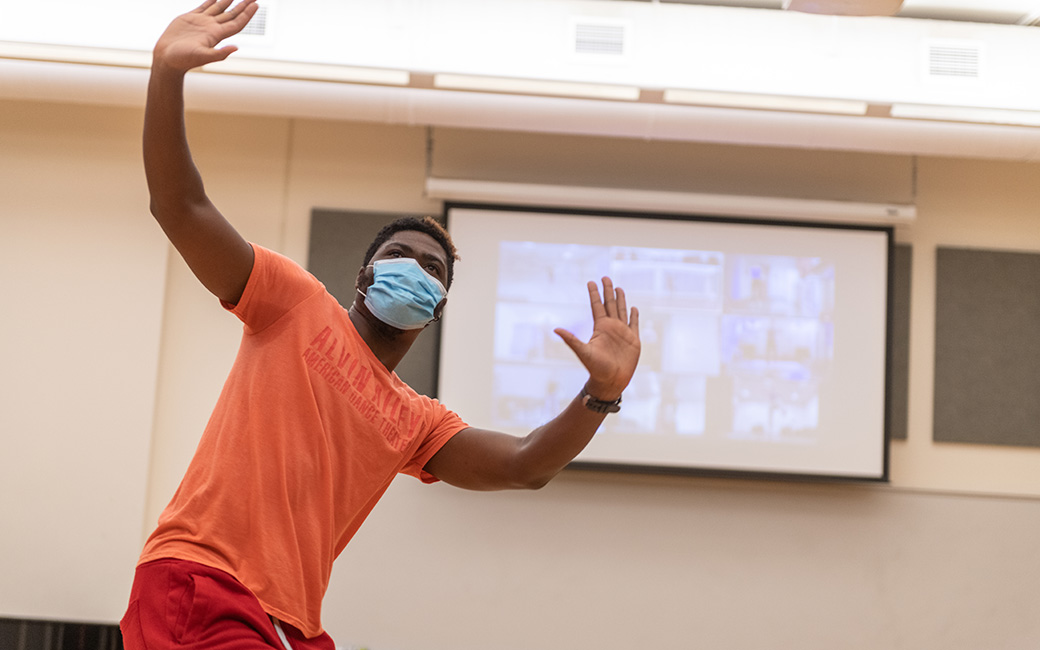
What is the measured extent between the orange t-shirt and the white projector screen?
2.72m

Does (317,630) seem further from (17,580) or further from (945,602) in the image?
(945,602)

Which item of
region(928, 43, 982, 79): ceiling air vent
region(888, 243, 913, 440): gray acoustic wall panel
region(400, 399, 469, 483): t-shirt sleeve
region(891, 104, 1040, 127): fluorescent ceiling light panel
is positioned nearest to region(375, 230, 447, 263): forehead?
region(400, 399, 469, 483): t-shirt sleeve

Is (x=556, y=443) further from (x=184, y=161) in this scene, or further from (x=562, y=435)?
(x=184, y=161)

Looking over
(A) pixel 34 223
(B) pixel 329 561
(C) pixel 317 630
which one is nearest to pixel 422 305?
(B) pixel 329 561

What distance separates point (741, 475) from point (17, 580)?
3553 mm

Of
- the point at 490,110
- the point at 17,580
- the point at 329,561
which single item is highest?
the point at 490,110

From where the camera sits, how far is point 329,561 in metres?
1.48

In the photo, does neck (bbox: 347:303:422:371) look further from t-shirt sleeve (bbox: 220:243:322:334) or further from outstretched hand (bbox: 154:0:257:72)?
outstretched hand (bbox: 154:0:257:72)

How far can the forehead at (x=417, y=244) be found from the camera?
174 cm

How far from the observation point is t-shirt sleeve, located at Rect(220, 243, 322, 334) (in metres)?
1.38

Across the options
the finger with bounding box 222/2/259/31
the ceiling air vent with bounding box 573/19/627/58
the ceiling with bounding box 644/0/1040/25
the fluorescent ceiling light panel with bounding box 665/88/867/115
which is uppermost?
the ceiling with bounding box 644/0/1040/25

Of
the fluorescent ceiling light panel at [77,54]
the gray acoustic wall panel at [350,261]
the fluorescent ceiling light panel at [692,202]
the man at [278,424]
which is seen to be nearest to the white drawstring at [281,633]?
the man at [278,424]

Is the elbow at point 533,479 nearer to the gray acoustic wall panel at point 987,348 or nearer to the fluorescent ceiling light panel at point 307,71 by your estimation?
the fluorescent ceiling light panel at point 307,71

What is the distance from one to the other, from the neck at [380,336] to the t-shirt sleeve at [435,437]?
0.13 meters
